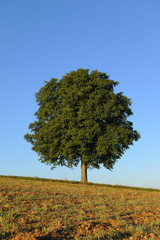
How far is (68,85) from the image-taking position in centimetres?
3397

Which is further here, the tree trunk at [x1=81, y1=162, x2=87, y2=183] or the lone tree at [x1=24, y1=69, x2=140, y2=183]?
the tree trunk at [x1=81, y1=162, x2=87, y2=183]

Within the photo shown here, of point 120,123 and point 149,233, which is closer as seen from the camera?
point 149,233

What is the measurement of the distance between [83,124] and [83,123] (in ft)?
1.18

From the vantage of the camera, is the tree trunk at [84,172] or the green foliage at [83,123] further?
the tree trunk at [84,172]

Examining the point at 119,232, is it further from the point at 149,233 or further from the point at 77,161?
the point at 77,161

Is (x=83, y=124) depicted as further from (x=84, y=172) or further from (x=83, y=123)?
(x=84, y=172)

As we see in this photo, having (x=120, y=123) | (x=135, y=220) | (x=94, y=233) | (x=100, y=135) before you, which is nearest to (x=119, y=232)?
(x=94, y=233)

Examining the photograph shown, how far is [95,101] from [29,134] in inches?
400

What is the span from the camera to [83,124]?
30.0 m

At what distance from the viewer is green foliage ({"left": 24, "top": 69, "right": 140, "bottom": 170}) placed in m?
30.1

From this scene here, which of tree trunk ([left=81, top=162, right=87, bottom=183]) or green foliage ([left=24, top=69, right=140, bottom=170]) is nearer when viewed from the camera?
green foliage ([left=24, top=69, right=140, bottom=170])

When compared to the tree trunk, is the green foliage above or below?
above

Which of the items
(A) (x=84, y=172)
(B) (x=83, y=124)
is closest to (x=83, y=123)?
(B) (x=83, y=124)

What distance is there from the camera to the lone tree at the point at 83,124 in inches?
1187
